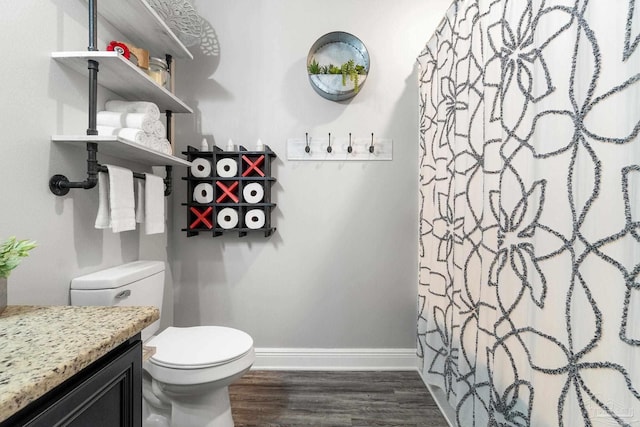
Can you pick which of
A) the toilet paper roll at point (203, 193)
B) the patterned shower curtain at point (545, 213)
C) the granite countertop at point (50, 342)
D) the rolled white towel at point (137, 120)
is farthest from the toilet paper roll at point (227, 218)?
the patterned shower curtain at point (545, 213)

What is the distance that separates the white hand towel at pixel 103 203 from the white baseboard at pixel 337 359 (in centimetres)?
130

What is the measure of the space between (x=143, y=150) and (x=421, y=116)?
160 cm

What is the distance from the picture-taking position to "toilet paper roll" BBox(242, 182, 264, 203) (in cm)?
204

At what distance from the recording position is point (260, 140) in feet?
6.73

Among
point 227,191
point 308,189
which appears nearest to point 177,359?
point 227,191

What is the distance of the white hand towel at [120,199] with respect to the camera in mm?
1299

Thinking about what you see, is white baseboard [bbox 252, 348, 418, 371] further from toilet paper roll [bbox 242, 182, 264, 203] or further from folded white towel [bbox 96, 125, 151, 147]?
folded white towel [bbox 96, 125, 151, 147]

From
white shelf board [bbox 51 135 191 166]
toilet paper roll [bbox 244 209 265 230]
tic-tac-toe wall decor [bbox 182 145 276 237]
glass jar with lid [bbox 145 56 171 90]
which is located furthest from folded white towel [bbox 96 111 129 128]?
toilet paper roll [bbox 244 209 265 230]

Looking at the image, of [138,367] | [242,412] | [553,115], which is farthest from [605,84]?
[242,412]

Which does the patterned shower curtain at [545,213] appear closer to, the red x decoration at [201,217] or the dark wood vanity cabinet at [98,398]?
the dark wood vanity cabinet at [98,398]

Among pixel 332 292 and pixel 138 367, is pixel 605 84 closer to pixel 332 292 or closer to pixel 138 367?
pixel 138 367

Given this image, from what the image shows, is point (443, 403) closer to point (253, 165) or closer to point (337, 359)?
point (337, 359)

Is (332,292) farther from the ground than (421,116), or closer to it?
closer to it

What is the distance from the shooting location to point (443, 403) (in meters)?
1.74
